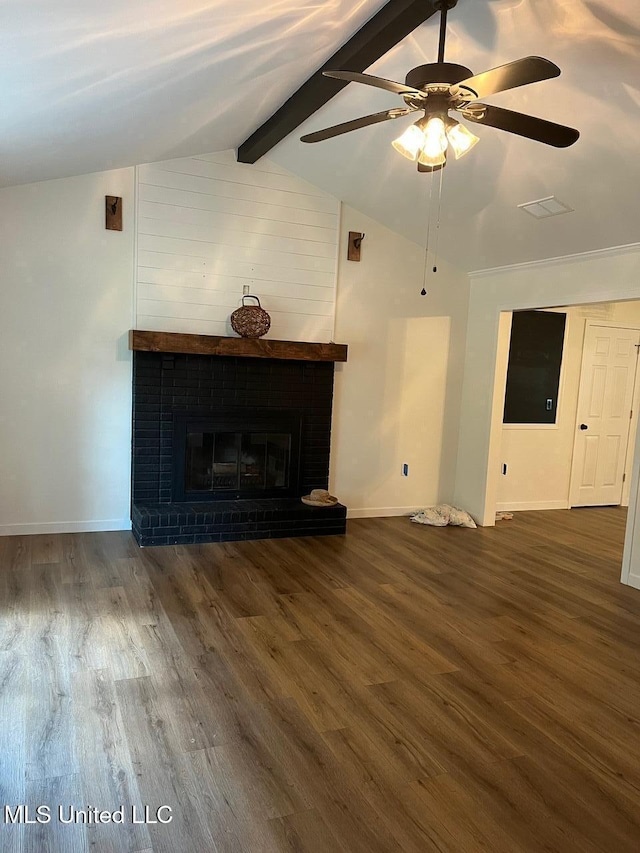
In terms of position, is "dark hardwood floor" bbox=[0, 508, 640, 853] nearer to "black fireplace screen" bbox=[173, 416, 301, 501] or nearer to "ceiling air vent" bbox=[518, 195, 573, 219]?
"black fireplace screen" bbox=[173, 416, 301, 501]

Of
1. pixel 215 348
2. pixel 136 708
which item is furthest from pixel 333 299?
pixel 136 708

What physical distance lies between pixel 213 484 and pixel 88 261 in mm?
1986

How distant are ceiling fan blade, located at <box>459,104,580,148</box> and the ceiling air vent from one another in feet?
6.05

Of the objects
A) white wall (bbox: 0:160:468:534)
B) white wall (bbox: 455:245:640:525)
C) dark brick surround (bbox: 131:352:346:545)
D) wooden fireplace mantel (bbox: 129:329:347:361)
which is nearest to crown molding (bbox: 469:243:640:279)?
white wall (bbox: 455:245:640:525)

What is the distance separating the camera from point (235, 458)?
5.27 meters

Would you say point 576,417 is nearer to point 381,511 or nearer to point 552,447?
point 552,447

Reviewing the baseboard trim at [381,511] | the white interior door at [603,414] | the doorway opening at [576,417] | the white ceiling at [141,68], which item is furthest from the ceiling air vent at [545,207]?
the baseboard trim at [381,511]

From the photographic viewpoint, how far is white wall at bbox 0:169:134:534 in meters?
4.49

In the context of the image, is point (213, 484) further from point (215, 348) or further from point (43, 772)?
point (43, 772)

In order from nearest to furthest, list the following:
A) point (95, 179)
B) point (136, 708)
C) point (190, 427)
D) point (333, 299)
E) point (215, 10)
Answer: point (215, 10), point (136, 708), point (95, 179), point (190, 427), point (333, 299)

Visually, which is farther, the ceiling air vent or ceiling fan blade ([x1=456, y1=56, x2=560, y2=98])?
the ceiling air vent

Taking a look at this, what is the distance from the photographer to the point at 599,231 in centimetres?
419

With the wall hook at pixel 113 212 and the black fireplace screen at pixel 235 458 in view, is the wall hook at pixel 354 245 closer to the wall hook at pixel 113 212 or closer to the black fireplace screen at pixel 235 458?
the black fireplace screen at pixel 235 458

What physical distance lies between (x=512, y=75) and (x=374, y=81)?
460 mm
